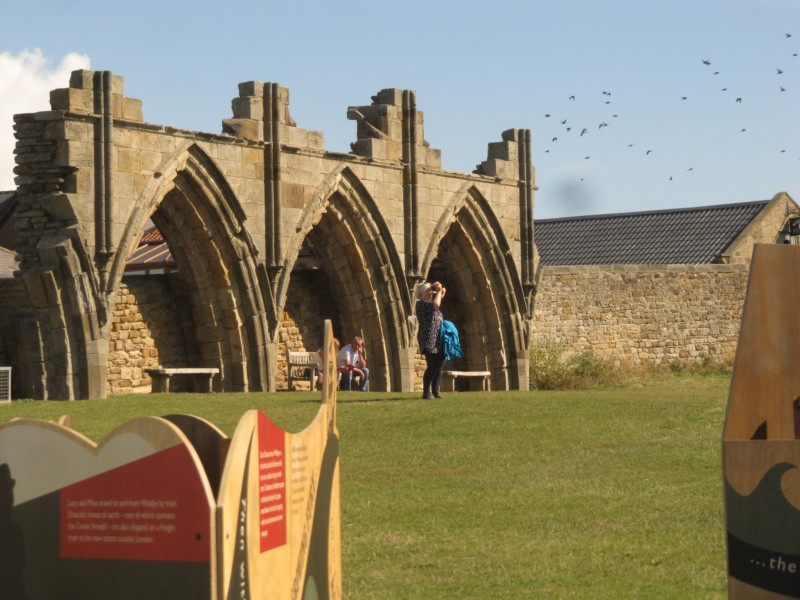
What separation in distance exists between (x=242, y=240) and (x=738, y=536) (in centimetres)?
1739

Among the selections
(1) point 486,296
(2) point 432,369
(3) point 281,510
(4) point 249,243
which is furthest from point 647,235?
(3) point 281,510

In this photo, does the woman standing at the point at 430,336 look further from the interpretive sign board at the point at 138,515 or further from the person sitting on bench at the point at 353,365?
the interpretive sign board at the point at 138,515

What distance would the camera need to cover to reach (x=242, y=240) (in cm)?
2219

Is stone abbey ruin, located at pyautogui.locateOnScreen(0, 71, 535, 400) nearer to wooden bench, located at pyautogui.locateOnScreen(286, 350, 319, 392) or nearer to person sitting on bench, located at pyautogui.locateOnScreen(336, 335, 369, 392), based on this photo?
wooden bench, located at pyautogui.locateOnScreen(286, 350, 319, 392)

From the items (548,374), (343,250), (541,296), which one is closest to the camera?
(343,250)

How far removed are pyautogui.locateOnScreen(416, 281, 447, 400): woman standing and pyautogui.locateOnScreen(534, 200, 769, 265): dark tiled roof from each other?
25778 millimetres

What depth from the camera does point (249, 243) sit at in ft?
72.9

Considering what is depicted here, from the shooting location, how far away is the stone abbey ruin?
19891 mm

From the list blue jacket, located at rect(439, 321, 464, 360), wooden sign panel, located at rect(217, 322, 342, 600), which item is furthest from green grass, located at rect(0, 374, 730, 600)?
wooden sign panel, located at rect(217, 322, 342, 600)

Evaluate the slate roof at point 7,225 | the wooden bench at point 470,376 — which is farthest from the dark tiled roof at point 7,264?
the wooden bench at point 470,376

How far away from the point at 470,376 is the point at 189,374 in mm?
6272

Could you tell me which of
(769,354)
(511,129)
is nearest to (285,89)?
(511,129)

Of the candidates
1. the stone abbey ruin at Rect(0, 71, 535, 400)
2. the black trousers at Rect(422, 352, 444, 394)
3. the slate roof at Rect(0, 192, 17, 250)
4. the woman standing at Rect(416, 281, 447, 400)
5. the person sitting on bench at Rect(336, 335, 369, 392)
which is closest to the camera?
the woman standing at Rect(416, 281, 447, 400)

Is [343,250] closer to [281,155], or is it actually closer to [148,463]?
[281,155]
